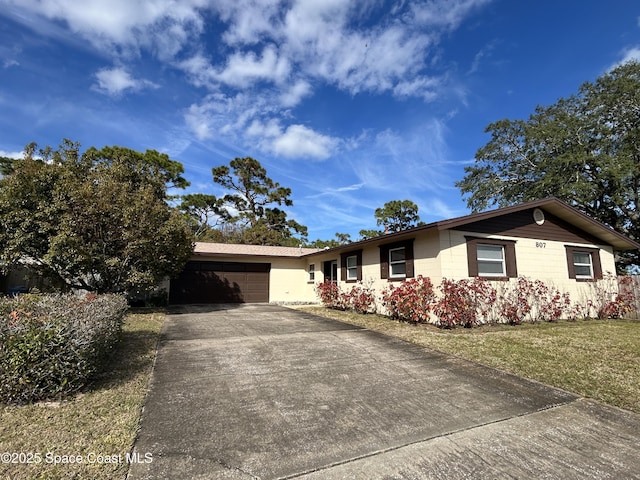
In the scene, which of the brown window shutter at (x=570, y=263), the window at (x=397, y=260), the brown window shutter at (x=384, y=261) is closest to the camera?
the window at (x=397, y=260)

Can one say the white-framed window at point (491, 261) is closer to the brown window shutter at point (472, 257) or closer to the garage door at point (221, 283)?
the brown window shutter at point (472, 257)

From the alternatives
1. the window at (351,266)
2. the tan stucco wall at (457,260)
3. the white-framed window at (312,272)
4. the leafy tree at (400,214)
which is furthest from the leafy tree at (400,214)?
the window at (351,266)

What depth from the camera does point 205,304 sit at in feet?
51.0

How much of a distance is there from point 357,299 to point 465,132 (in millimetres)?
9265

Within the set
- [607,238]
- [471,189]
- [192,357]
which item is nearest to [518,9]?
[607,238]

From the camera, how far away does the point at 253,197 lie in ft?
103

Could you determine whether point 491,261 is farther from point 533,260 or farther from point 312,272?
point 312,272

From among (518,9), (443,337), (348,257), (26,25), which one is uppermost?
(518,9)

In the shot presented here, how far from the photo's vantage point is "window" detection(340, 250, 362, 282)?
41.8 ft

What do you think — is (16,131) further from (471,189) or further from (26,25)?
(471,189)

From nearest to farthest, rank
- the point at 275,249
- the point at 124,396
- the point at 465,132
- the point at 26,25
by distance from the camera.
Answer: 1. the point at 124,396
2. the point at 26,25
3. the point at 465,132
4. the point at 275,249

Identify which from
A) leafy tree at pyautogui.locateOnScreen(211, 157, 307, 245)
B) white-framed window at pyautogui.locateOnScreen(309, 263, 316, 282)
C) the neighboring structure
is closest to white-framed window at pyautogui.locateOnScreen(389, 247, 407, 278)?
the neighboring structure

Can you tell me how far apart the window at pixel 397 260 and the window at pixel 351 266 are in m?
1.63

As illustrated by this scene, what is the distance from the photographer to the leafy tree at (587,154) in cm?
1781
